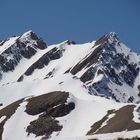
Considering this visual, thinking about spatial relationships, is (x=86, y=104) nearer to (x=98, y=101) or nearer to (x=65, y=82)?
(x=98, y=101)

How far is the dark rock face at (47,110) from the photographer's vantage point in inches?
5098

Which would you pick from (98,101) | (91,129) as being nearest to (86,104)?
(98,101)

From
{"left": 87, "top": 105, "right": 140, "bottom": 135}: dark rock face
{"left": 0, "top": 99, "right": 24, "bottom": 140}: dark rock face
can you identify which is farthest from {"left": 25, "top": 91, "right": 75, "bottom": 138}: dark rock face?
{"left": 87, "top": 105, "right": 140, "bottom": 135}: dark rock face

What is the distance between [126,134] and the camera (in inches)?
905

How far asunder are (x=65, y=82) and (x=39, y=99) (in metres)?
41.9

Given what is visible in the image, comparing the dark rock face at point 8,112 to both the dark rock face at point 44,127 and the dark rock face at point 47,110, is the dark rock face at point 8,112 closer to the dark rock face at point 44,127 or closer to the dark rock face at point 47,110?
the dark rock face at point 47,110

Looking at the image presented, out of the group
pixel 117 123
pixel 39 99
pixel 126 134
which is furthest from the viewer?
pixel 39 99

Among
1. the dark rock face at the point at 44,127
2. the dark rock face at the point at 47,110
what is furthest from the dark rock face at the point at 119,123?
the dark rock face at the point at 47,110

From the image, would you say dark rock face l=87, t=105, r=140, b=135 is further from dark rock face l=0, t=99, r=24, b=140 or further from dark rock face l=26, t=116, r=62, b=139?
dark rock face l=0, t=99, r=24, b=140

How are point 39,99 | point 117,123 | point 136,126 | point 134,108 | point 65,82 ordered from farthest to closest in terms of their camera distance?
point 65,82
point 39,99
point 134,108
point 117,123
point 136,126

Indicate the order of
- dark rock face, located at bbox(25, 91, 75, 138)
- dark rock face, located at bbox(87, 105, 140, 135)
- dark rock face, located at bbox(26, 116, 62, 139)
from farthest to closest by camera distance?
dark rock face, located at bbox(25, 91, 75, 138), dark rock face, located at bbox(26, 116, 62, 139), dark rock face, located at bbox(87, 105, 140, 135)

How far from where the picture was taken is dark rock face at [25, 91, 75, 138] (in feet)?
425

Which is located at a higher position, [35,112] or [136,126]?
[35,112]

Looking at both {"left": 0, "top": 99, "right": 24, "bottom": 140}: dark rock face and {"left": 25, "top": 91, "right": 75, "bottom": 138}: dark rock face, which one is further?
{"left": 0, "top": 99, "right": 24, "bottom": 140}: dark rock face
